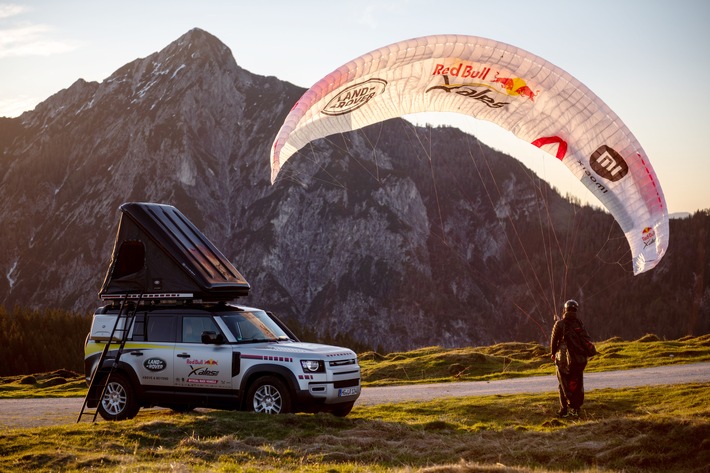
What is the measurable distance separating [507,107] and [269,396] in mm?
12427

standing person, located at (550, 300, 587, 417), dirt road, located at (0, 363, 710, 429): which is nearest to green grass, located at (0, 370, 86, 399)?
dirt road, located at (0, 363, 710, 429)

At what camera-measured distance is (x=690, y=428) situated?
11562 millimetres

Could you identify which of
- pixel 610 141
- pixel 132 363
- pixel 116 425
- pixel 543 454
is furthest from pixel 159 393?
pixel 610 141

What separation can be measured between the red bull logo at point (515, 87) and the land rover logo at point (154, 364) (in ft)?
42.2

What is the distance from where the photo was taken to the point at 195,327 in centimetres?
1648

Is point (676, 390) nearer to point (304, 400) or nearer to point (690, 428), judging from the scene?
point (690, 428)

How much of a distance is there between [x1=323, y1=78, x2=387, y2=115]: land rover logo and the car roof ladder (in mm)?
9035

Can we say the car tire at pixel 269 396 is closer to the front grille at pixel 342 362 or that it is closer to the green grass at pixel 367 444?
the green grass at pixel 367 444

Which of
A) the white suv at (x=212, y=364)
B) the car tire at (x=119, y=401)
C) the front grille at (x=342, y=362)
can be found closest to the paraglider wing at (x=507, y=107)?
the white suv at (x=212, y=364)

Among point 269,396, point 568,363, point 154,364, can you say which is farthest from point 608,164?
point 154,364

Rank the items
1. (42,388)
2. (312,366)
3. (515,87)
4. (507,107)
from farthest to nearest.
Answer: (42,388), (507,107), (515,87), (312,366)

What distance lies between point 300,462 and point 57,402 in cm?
1604

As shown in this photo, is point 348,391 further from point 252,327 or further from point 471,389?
point 471,389

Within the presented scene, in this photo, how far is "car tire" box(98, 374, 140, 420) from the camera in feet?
54.5
